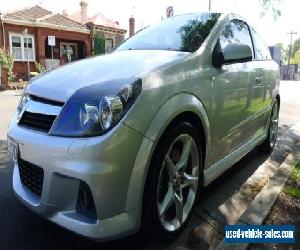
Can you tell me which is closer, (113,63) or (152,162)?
(152,162)

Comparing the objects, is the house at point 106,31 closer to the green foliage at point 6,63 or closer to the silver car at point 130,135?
the green foliage at point 6,63

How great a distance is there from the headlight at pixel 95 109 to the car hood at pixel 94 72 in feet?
0.36

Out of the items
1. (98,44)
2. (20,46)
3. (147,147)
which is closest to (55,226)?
(147,147)

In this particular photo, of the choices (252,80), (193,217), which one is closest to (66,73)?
(193,217)

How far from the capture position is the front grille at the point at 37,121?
2420mm

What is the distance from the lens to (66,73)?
111 inches

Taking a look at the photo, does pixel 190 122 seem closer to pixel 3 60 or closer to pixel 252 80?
pixel 252 80

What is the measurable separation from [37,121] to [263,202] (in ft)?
7.15

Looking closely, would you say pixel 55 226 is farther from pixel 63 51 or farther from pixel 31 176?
pixel 63 51

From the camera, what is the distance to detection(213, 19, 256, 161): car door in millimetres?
3232

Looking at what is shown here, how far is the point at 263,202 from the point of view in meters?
3.49

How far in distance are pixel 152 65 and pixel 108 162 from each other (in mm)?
838

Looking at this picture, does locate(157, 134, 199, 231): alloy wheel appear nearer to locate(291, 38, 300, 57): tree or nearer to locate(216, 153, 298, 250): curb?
locate(216, 153, 298, 250): curb

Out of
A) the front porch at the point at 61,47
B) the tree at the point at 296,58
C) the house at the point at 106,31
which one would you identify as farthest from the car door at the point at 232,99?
the tree at the point at 296,58
